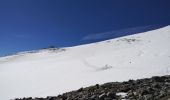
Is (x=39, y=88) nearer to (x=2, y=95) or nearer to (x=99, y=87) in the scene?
(x=2, y=95)

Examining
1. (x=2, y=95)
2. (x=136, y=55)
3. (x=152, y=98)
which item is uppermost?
(x=136, y=55)

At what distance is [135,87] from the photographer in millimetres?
14375

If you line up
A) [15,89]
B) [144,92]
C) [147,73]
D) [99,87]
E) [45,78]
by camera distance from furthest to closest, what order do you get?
[45,78], [15,89], [147,73], [99,87], [144,92]

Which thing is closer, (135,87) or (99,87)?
(135,87)

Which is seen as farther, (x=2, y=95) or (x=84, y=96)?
(x=2, y=95)

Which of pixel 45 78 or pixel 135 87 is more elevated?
pixel 45 78

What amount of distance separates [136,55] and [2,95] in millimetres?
13877

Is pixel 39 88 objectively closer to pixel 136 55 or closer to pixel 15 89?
pixel 15 89

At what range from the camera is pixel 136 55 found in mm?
28375

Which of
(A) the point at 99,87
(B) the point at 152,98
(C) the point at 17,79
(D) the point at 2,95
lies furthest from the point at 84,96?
(C) the point at 17,79

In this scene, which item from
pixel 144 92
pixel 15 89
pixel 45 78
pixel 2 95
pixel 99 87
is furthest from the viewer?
pixel 45 78

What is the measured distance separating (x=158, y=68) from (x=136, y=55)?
8.09m

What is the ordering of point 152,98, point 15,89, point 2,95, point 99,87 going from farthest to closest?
point 15,89
point 2,95
point 99,87
point 152,98

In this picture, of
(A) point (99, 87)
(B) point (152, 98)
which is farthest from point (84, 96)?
(B) point (152, 98)
